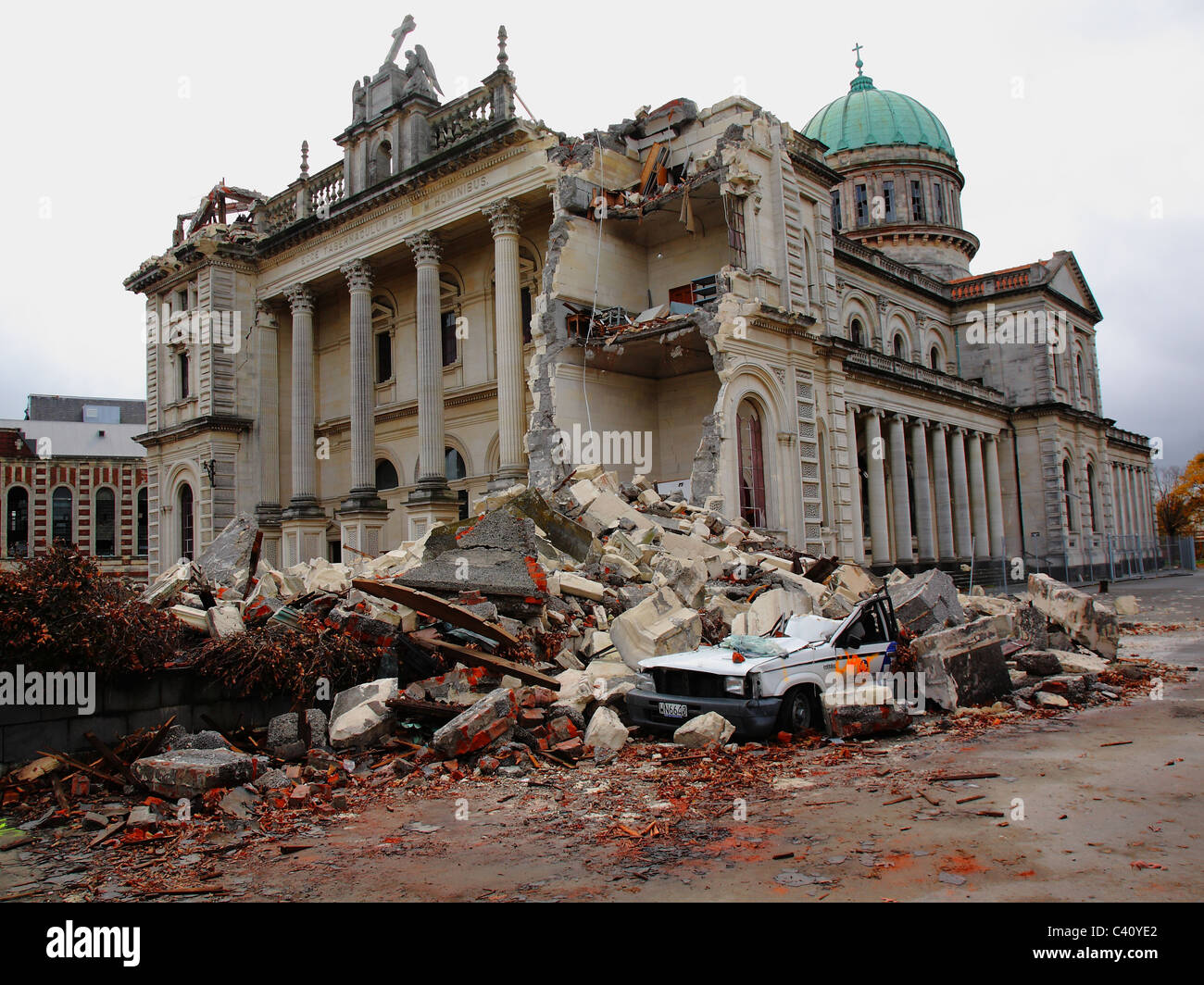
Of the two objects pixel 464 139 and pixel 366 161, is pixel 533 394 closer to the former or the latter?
pixel 464 139

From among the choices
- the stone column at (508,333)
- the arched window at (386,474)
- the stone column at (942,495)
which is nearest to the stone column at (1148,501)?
the stone column at (942,495)

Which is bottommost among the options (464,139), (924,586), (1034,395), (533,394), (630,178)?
(924,586)

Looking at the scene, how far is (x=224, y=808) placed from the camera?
680 cm

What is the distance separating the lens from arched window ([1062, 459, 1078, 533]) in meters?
39.8

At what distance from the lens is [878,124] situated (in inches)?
1885

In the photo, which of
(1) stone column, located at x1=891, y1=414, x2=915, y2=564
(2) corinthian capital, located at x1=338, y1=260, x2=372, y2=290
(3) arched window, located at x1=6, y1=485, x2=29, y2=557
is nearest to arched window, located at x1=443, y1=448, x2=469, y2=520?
(2) corinthian capital, located at x1=338, y1=260, x2=372, y2=290

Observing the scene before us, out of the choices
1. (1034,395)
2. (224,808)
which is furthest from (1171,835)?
(1034,395)

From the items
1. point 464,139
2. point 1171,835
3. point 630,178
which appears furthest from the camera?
point 464,139

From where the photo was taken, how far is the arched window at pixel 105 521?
5053 centimetres

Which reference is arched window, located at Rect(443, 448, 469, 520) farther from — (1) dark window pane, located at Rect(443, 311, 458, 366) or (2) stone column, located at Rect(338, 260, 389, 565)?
(1) dark window pane, located at Rect(443, 311, 458, 366)

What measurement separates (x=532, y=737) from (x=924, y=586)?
255 inches

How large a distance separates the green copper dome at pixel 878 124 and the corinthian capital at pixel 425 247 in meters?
29.0

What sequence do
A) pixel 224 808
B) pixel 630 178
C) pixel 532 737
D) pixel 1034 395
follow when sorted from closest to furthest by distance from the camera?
1. pixel 224 808
2. pixel 532 737
3. pixel 630 178
4. pixel 1034 395

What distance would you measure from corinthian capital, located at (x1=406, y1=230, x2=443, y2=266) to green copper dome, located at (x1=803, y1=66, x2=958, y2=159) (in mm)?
29007
